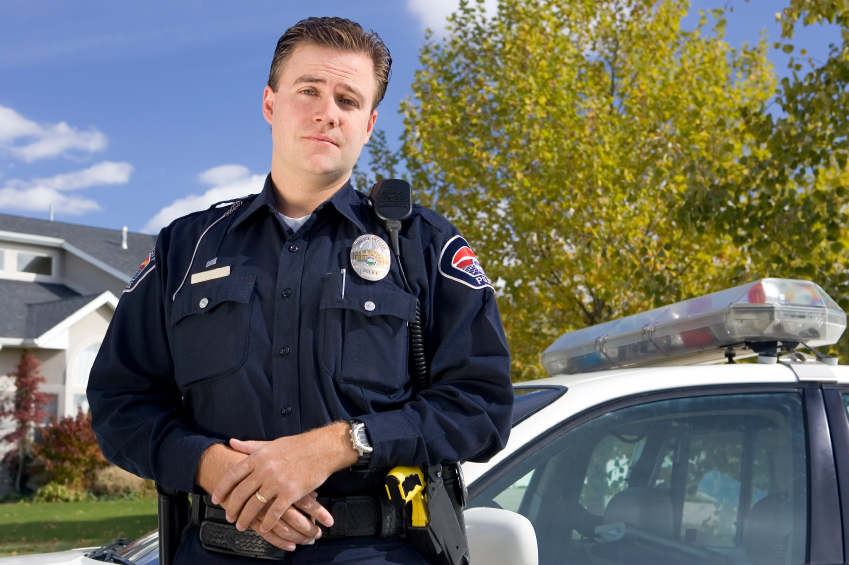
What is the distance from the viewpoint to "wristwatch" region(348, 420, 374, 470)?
1635mm

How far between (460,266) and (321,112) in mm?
473

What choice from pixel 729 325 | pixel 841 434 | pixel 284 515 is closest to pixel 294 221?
pixel 284 515

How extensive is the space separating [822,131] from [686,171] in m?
1.30

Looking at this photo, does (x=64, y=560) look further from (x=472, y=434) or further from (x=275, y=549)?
(x=472, y=434)

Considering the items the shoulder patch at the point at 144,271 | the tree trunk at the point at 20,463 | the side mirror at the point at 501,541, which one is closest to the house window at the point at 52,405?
the tree trunk at the point at 20,463

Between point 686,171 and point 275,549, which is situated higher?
point 686,171

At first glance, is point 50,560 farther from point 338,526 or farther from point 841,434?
point 841,434

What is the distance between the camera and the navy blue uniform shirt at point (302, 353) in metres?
1.73

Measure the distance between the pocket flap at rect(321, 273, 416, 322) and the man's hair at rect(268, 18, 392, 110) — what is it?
0.50 meters

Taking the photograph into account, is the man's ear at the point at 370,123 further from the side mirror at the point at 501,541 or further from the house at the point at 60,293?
the house at the point at 60,293

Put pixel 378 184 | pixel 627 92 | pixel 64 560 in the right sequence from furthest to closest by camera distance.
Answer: pixel 627 92
pixel 64 560
pixel 378 184

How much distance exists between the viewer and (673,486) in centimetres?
258

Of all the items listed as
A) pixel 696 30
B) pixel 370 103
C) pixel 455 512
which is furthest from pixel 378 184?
pixel 696 30

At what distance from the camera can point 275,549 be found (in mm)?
1688
